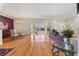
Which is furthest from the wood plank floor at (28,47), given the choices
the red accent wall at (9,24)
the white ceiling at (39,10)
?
the white ceiling at (39,10)

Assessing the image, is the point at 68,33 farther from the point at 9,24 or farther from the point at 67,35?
the point at 9,24

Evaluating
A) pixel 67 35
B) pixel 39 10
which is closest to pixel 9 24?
pixel 39 10

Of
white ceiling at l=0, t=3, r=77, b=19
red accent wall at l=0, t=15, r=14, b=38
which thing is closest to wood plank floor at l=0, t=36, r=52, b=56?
red accent wall at l=0, t=15, r=14, b=38

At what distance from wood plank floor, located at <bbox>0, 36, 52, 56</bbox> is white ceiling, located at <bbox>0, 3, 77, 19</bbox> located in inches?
19.8

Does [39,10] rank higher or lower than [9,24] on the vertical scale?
higher

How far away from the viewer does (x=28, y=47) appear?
2336 millimetres

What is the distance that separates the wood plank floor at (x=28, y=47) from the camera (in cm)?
217

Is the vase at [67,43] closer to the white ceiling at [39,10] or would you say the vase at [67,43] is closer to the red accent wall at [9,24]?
the white ceiling at [39,10]

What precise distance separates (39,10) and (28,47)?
80 cm

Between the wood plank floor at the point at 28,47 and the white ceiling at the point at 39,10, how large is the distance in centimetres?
50

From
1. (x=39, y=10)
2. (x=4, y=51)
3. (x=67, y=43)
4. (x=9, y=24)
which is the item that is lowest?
(x=4, y=51)

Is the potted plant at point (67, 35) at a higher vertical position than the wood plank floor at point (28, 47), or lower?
higher

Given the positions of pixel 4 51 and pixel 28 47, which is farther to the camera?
pixel 28 47

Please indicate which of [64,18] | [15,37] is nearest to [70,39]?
[64,18]
